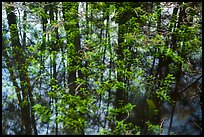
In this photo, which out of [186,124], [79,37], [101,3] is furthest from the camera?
[101,3]

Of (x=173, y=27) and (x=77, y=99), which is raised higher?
(x=173, y=27)

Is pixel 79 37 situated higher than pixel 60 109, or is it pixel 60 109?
pixel 79 37

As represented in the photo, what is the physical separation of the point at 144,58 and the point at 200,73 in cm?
80

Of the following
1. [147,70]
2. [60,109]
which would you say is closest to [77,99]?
[60,109]

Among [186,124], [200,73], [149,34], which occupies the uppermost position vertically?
[149,34]

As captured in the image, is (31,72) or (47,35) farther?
(47,35)

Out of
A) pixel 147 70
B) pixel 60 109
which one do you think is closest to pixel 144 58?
pixel 147 70

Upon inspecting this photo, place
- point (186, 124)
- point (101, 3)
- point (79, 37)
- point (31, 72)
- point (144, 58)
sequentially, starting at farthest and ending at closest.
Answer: point (101, 3), point (79, 37), point (144, 58), point (31, 72), point (186, 124)

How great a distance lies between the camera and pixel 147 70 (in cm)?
510

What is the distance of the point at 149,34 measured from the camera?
18.9 ft

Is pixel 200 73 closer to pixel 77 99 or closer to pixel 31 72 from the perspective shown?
pixel 77 99

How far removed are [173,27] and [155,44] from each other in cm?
64

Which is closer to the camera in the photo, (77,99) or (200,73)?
(77,99)

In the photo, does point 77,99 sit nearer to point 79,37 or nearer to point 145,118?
point 145,118
